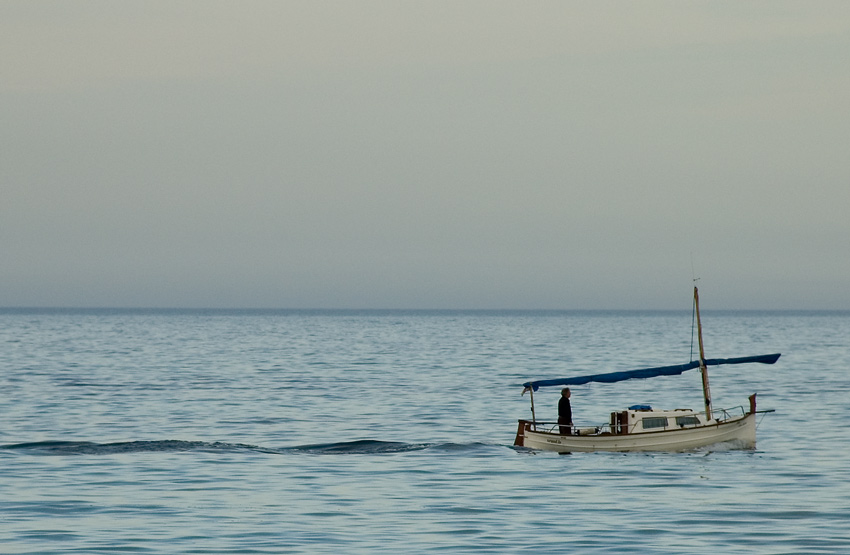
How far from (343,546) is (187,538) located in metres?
4.47

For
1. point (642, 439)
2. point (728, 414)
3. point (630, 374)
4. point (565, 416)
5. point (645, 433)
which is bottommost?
point (728, 414)

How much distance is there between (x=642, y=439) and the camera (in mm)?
51531

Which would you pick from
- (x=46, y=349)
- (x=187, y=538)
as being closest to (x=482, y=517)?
(x=187, y=538)

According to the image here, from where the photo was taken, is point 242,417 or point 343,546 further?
point 242,417

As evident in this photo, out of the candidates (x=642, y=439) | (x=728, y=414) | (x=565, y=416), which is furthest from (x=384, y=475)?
(x=728, y=414)

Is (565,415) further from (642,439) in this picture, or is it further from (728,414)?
(728,414)

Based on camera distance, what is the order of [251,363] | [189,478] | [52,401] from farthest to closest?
[251,363], [52,401], [189,478]

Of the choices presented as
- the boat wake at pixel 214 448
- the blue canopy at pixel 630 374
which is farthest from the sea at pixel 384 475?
the blue canopy at pixel 630 374

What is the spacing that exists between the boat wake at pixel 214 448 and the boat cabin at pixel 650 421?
6.70 meters

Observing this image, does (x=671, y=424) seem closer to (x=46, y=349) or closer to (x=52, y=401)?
(x=52, y=401)

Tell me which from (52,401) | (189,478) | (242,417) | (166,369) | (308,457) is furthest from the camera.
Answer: (166,369)

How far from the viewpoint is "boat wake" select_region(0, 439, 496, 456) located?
2045 inches

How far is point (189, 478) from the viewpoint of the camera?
43.8 meters

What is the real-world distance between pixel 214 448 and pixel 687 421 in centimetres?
2142
